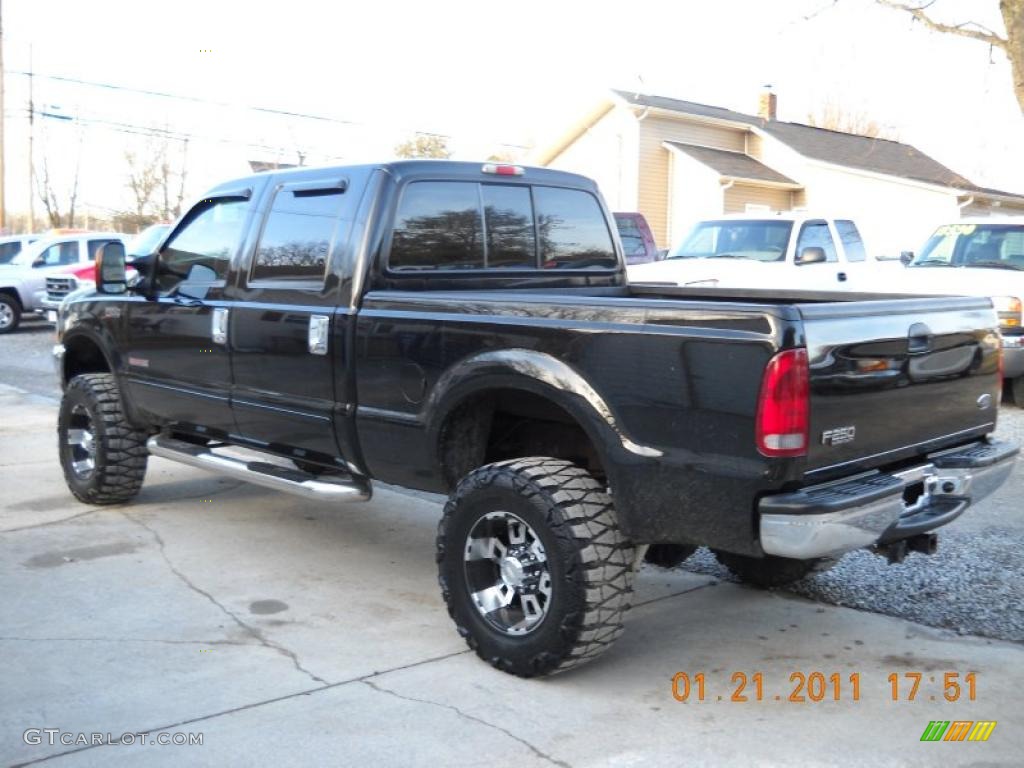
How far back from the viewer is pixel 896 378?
3.90 metres

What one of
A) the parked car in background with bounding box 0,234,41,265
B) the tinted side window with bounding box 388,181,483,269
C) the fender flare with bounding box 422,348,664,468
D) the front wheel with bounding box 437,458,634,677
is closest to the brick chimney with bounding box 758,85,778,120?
the parked car in background with bounding box 0,234,41,265

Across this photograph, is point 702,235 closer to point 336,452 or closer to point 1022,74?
point 1022,74

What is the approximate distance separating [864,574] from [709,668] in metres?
1.54

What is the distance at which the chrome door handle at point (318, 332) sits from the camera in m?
4.98

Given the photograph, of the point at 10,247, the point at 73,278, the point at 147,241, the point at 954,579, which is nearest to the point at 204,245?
the point at 954,579

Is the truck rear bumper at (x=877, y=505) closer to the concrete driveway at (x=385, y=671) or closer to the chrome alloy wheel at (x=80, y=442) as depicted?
the concrete driveway at (x=385, y=671)

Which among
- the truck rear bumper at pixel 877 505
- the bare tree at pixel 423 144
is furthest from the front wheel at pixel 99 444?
the bare tree at pixel 423 144

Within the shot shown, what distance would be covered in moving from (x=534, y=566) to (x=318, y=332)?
63.0 inches

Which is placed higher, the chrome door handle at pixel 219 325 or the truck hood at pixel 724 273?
the truck hood at pixel 724 273

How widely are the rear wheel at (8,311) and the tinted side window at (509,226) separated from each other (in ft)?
60.2

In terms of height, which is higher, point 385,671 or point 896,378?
point 896,378

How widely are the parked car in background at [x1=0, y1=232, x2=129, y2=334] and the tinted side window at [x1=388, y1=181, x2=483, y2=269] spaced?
1715 cm

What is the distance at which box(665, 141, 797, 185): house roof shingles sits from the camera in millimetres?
27250

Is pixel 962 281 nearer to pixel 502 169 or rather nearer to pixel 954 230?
pixel 954 230
